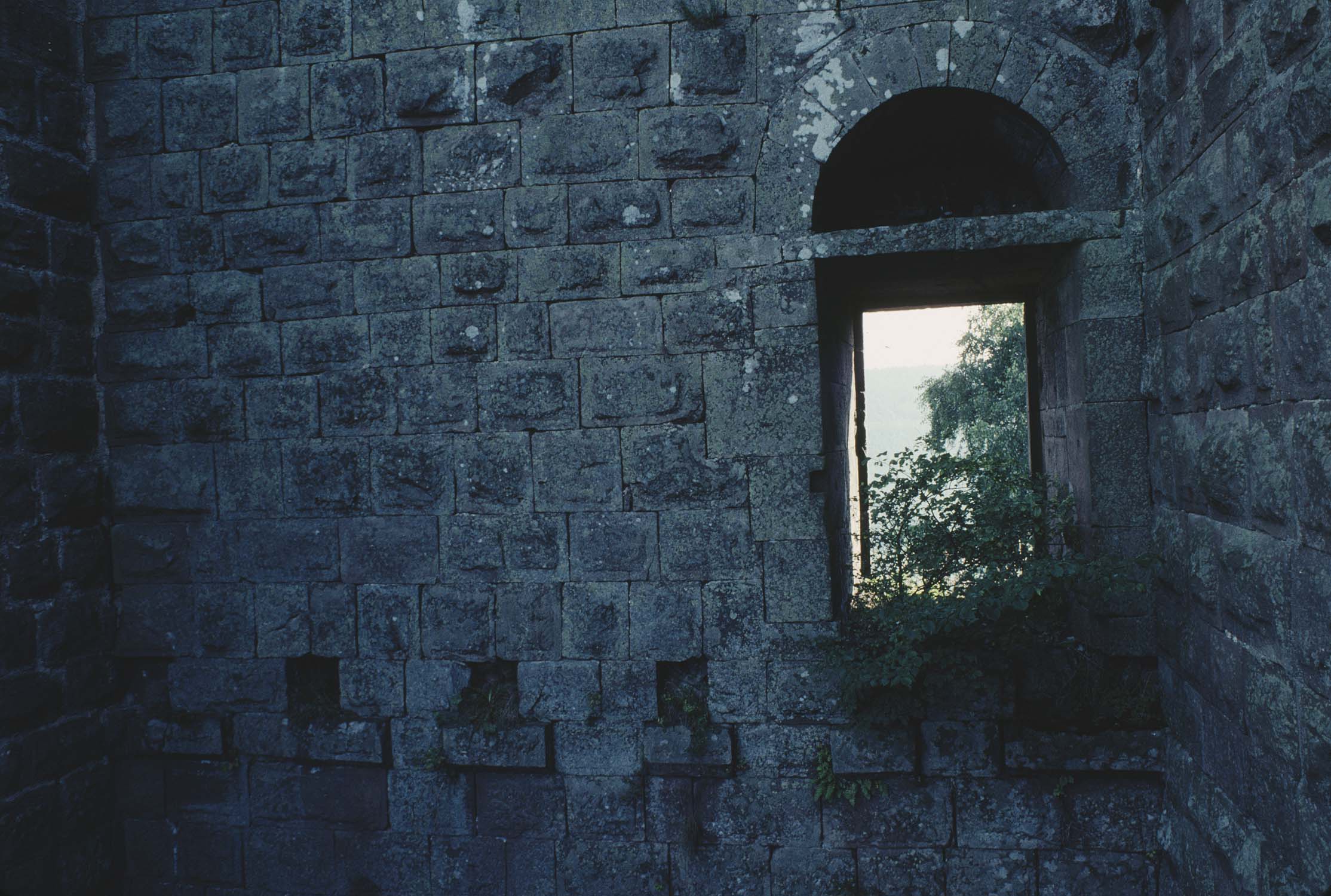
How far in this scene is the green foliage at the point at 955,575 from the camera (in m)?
3.22

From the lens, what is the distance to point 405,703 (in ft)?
12.8

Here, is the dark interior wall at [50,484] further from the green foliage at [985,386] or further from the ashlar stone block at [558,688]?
the green foliage at [985,386]

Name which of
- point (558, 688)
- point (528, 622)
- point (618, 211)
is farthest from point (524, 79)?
point (558, 688)

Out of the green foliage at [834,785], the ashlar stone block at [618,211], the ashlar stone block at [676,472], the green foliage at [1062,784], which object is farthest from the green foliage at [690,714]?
the ashlar stone block at [618,211]

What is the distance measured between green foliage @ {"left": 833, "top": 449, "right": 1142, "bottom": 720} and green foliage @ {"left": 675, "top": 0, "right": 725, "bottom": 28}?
225 cm

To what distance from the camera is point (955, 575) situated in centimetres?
366

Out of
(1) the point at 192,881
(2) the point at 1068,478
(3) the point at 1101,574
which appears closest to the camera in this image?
(3) the point at 1101,574

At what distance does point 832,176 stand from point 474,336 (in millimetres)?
1981

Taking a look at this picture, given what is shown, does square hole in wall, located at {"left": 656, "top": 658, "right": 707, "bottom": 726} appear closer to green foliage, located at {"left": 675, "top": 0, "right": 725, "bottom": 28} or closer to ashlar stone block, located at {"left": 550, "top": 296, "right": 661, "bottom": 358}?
ashlar stone block, located at {"left": 550, "top": 296, "right": 661, "bottom": 358}

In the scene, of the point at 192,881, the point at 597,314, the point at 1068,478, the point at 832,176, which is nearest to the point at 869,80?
the point at 832,176

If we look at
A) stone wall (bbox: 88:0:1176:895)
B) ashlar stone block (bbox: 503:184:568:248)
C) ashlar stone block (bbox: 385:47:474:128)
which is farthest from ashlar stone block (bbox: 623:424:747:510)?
ashlar stone block (bbox: 385:47:474:128)

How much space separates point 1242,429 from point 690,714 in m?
2.52

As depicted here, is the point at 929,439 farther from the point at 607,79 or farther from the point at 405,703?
the point at 405,703

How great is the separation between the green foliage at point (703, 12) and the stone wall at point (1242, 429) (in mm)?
1859
